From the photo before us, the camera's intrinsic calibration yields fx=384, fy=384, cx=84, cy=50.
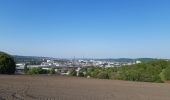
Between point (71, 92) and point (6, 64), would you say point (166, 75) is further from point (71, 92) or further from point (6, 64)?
point (71, 92)

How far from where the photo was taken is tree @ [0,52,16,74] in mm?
48500

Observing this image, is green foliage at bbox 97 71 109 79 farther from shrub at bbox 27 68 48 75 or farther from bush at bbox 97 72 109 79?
shrub at bbox 27 68 48 75

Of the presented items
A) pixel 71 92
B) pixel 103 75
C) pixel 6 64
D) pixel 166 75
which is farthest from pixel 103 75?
pixel 71 92

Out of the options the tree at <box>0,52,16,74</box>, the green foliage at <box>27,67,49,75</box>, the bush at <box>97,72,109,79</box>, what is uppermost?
the tree at <box>0,52,16,74</box>

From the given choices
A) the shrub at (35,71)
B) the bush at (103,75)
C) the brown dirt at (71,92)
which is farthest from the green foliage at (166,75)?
the shrub at (35,71)

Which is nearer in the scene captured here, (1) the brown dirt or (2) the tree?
(1) the brown dirt

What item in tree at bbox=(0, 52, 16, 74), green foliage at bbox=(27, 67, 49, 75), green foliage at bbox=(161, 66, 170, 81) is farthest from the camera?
green foliage at bbox=(27, 67, 49, 75)

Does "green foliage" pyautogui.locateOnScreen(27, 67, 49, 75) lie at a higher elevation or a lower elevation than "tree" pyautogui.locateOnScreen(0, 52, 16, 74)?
lower

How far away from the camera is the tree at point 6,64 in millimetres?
48500

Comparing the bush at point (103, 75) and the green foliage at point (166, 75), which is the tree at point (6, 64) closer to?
the bush at point (103, 75)

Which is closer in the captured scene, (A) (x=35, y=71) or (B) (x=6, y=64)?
(B) (x=6, y=64)

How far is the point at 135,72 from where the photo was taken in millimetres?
53750

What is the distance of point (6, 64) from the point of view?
4916cm

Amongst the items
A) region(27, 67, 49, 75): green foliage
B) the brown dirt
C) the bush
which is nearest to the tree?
region(27, 67, 49, 75): green foliage
